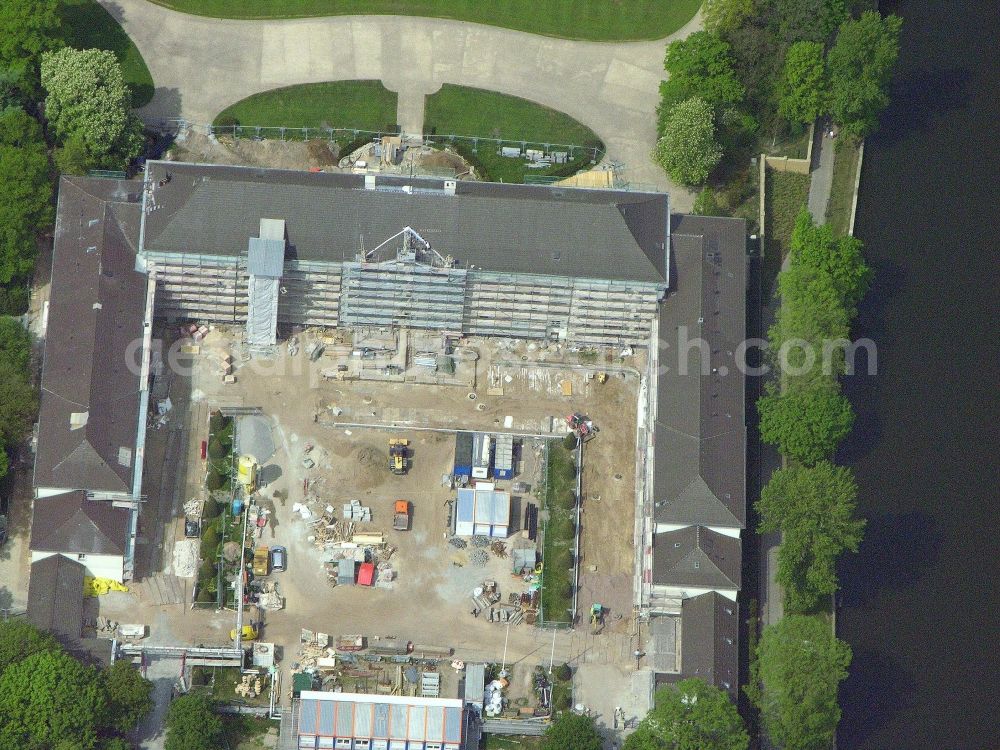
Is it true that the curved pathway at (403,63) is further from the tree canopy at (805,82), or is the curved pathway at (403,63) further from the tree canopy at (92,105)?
the tree canopy at (805,82)

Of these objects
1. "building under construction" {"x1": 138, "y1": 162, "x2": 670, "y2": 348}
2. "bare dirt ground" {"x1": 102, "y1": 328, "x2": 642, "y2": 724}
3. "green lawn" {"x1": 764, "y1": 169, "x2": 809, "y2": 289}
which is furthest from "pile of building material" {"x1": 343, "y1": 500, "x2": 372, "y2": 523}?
"green lawn" {"x1": 764, "y1": 169, "x2": 809, "y2": 289}

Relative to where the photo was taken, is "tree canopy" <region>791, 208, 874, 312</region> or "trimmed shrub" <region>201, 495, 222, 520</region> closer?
"trimmed shrub" <region>201, 495, 222, 520</region>

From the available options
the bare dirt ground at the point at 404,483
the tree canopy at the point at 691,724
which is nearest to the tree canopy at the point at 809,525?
the tree canopy at the point at 691,724

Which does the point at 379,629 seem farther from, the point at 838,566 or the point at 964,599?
the point at 964,599

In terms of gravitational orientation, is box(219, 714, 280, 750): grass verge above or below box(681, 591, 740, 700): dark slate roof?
below

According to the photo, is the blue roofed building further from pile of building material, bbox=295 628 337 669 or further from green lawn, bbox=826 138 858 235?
green lawn, bbox=826 138 858 235

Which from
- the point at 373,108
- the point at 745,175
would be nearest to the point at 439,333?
the point at 373,108

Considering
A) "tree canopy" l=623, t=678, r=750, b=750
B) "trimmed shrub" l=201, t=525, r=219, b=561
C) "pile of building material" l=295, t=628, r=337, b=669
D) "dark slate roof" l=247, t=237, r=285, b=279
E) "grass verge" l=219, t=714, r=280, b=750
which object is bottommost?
"grass verge" l=219, t=714, r=280, b=750
